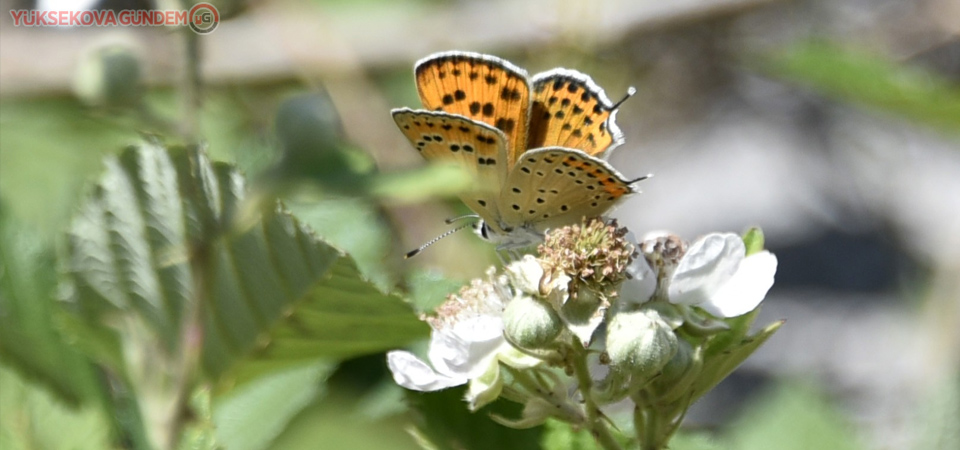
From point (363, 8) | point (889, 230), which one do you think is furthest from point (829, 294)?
point (363, 8)

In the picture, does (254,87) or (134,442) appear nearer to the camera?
(134,442)

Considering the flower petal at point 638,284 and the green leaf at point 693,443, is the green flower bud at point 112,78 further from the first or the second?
the green leaf at point 693,443

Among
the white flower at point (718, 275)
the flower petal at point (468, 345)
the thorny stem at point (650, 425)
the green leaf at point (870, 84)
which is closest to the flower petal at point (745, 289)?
the white flower at point (718, 275)

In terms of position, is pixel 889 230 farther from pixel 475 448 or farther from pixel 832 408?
pixel 475 448

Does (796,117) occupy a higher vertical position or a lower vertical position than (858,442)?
lower

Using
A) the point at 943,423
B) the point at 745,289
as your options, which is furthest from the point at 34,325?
the point at 943,423

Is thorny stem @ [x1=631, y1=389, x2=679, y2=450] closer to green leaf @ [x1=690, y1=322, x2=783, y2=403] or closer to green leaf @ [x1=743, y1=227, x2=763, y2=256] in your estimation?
green leaf @ [x1=690, y1=322, x2=783, y2=403]

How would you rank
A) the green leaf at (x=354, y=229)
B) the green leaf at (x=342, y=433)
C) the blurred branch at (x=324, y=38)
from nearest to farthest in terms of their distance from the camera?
the green leaf at (x=342, y=433)
the green leaf at (x=354, y=229)
the blurred branch at (x=324, y=38)
